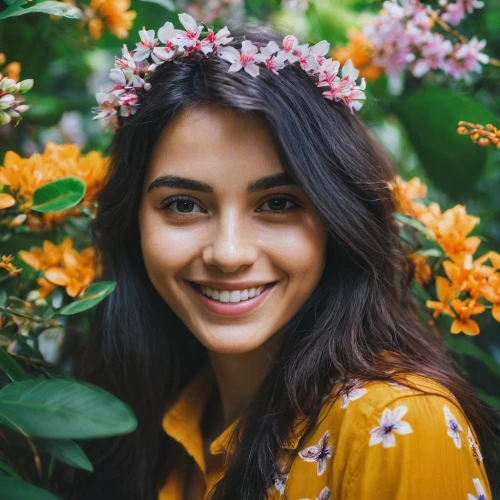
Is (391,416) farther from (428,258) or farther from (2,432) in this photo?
(2,432)

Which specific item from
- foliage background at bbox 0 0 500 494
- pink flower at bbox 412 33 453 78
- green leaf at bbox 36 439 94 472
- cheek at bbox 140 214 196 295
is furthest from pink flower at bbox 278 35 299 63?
green leaf at bbox 36 439 94 472

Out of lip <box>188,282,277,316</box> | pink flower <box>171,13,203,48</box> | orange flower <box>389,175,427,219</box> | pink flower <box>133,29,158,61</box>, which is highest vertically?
pink flower <box>171,13,203,48</box>

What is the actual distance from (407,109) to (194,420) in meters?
0.89

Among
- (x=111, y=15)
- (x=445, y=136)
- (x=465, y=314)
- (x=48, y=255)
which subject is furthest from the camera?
(x=445, y=136)

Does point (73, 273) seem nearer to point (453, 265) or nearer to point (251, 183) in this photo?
point (251, 183)

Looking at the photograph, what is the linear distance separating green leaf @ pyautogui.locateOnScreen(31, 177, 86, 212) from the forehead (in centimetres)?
16

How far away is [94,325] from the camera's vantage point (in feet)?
4.18

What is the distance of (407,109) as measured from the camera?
1.54 metres

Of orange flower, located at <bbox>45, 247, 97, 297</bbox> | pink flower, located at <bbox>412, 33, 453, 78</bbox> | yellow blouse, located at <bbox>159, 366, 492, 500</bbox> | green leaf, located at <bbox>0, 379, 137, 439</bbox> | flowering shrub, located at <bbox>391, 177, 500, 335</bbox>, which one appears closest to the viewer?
green leaf, located at <bbox>0, 379, 137, 439</bbox>

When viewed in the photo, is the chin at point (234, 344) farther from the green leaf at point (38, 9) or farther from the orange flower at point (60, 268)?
the green leaf at point (38, 9)

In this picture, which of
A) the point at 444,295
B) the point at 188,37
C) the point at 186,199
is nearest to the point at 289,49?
the point at 188,37

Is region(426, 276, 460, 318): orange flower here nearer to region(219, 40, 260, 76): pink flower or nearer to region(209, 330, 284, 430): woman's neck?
region(209, 330, 284, 430): woman's neck

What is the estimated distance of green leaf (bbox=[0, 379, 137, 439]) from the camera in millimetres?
677

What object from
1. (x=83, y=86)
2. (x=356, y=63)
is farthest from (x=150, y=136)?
(x=83, y=86)
